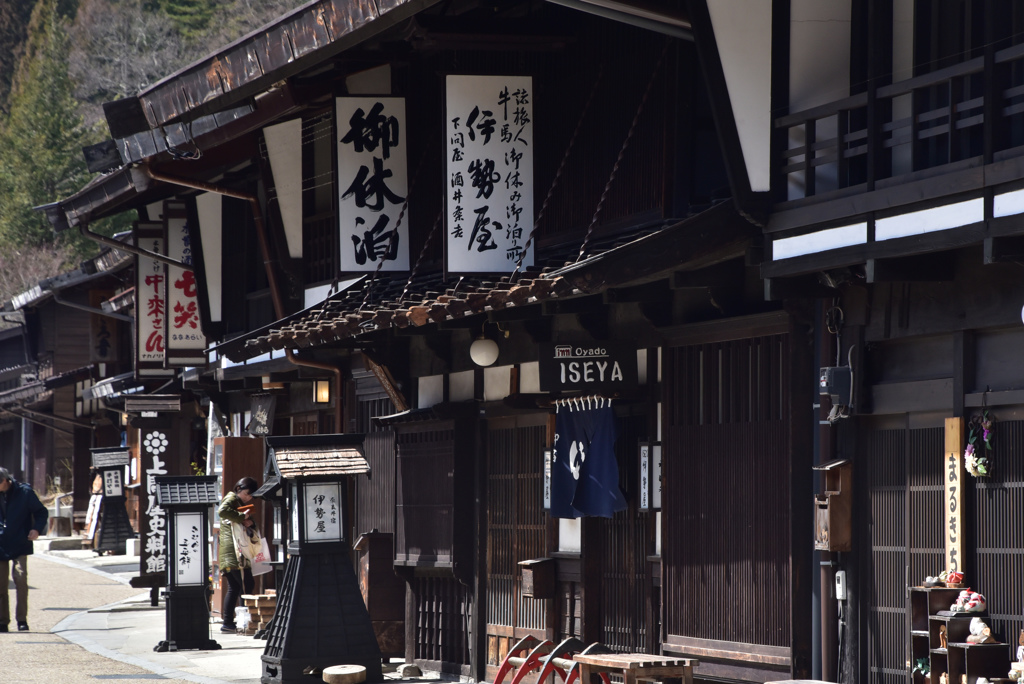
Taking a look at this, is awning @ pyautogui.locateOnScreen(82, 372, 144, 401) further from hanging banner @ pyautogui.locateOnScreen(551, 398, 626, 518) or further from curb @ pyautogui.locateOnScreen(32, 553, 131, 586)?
hanging banner @ pyautogui.locateOnScreen(551, 398, 626, 518)

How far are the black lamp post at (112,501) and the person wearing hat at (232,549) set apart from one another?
44.4ft

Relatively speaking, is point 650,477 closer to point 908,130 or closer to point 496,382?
point 496,382

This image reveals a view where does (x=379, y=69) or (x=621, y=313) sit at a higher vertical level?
(x=379, y=69)

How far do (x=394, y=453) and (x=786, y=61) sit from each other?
8.27 meters

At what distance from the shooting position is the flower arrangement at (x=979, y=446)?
8.48 m

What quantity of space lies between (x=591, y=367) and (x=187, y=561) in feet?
25.5

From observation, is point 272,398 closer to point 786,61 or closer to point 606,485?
point 606,485

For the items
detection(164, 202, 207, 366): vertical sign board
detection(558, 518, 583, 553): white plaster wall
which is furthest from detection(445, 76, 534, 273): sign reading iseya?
detection(164, 202, 207, 366): vertical sign board

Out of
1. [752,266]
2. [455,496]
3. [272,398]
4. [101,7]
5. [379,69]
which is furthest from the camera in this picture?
[101,7]

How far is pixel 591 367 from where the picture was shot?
11969 millimetres

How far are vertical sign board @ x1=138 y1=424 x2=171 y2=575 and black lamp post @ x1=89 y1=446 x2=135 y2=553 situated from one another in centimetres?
625

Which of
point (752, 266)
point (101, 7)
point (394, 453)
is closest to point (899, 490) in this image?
point (752, 266)

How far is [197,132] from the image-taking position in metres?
17.2

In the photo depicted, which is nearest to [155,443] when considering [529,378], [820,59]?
[529,378]
